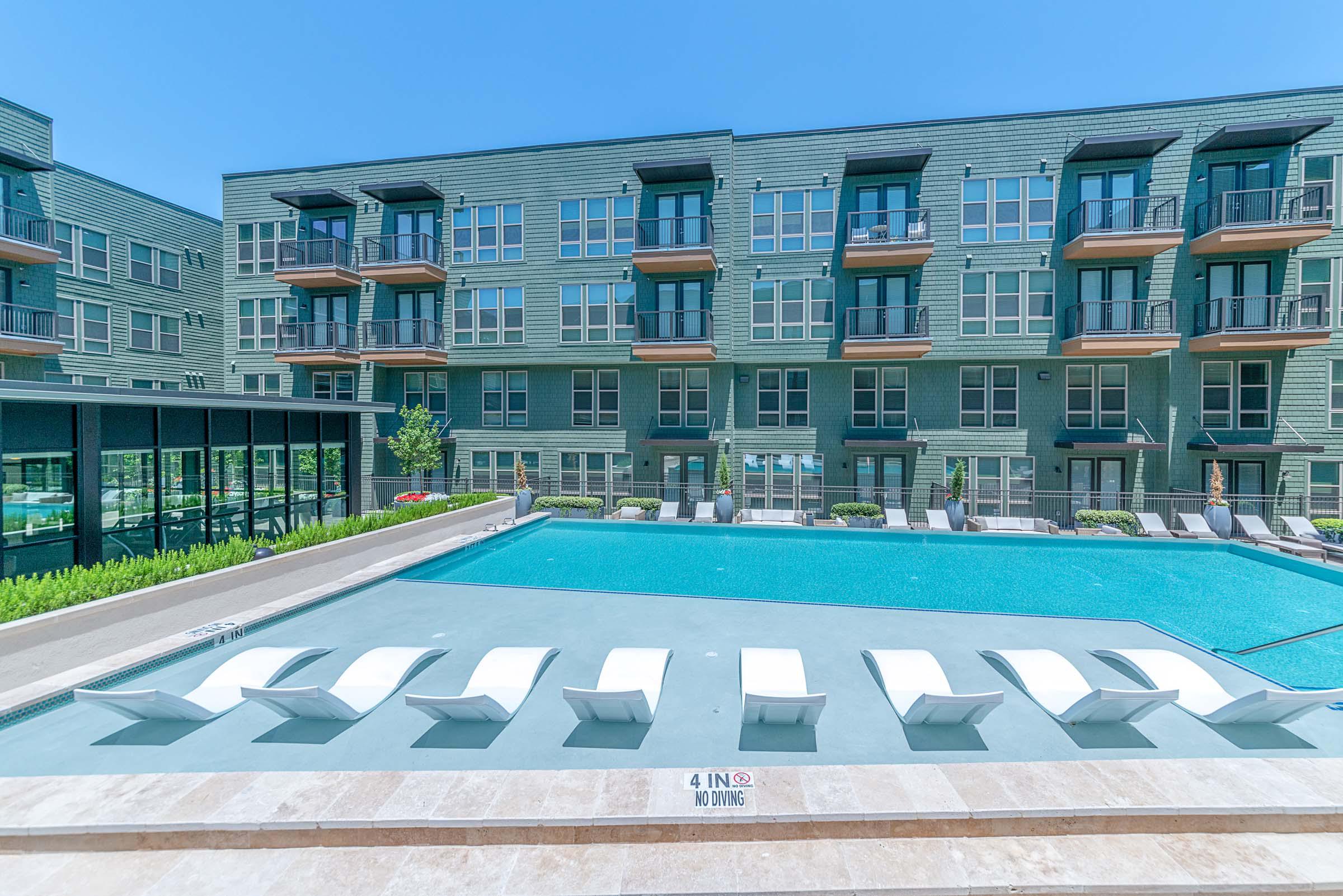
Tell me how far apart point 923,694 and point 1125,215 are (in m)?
19.9

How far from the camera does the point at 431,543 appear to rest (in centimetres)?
1449

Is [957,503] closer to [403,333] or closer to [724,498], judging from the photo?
[724,498]

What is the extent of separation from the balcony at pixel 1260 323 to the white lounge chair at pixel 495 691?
21.4 m

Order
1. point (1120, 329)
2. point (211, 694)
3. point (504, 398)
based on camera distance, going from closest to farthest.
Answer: point (211, 694), point (1120, 329), point (504, 398)

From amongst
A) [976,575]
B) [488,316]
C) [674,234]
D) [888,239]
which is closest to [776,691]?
[976,575]

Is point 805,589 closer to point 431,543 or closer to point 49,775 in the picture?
point 431,543

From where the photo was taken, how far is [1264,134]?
661 inches

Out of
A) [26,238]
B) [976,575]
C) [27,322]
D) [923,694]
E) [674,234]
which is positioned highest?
[674,234]

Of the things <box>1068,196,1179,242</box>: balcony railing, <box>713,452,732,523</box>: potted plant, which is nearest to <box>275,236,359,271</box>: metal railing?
<box>713,452,732,523</box>: potted plant

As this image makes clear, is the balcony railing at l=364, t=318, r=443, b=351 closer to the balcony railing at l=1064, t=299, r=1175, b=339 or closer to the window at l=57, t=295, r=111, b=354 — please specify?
the window at l=57, t=295, r=111, b=354

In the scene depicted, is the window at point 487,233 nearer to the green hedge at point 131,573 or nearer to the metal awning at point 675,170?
the metal awning at point 675,170

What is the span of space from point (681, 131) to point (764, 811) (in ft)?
69.7

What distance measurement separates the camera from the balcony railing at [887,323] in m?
19.1

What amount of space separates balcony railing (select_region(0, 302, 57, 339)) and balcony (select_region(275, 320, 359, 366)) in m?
6.30
